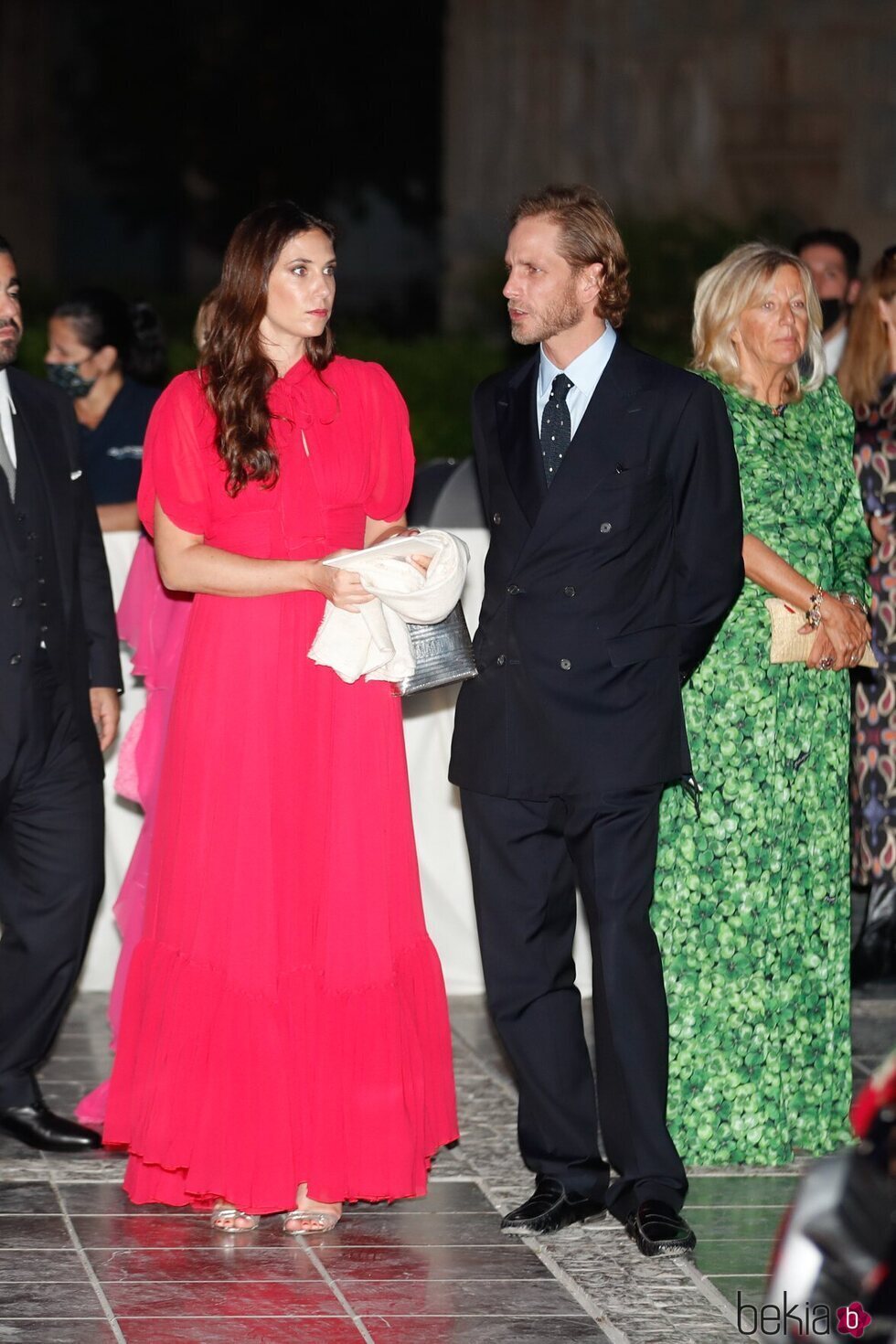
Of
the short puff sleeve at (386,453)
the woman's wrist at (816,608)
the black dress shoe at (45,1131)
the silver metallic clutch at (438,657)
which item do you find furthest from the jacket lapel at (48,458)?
the woman's wrist at (816,608)

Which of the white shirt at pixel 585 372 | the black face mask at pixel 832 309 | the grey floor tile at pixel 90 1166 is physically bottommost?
the grey floor tile at pixel 90 1166

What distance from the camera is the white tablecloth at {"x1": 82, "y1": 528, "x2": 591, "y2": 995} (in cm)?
669

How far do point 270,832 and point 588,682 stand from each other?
0.77m

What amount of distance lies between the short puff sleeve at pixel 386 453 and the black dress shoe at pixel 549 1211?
1556 mm

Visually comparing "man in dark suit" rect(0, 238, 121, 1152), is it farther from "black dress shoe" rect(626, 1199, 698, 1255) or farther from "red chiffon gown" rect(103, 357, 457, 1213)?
"black dress shoe" rect(626, 1199, 698, 1255)

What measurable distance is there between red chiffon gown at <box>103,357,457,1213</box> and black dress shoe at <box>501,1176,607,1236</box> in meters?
0.23

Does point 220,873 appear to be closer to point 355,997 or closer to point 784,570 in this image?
point 355,997

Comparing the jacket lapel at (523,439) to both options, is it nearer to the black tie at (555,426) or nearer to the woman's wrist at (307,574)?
the black tie at (555,426)

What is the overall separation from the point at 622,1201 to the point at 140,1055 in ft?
3.69

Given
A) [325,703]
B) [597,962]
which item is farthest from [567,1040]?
[325,703]

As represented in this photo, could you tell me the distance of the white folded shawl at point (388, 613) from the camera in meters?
4.45

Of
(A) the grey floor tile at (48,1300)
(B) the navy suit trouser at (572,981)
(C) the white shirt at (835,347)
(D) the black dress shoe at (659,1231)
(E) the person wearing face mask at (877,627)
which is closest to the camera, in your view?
(A) the grey floor tile at (48,1300)

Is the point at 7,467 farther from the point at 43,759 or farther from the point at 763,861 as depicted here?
the point at 763,861

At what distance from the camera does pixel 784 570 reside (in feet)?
16.3
